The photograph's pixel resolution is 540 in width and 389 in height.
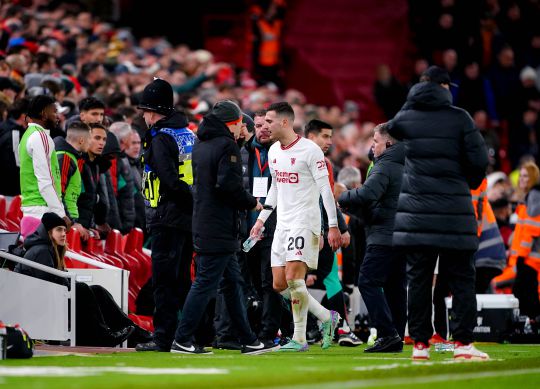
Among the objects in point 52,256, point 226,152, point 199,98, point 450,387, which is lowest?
point 450,387

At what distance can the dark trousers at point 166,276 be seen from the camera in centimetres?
1207

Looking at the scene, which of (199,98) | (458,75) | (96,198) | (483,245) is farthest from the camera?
(458,75)

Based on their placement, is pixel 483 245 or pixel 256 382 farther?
pixel 483 245

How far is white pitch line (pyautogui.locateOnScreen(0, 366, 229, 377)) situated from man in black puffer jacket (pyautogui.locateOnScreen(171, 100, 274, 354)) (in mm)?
2004

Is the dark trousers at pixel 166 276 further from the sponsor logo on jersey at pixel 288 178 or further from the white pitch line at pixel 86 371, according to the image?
the white pitch line at pixel 86 371

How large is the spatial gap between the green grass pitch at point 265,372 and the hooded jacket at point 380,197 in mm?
1313

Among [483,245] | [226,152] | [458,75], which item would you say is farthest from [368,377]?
[458,75]

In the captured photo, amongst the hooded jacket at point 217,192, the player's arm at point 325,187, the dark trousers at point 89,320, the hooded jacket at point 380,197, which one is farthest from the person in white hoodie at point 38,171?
the hooded jacket at point 380,197

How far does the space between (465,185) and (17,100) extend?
572cm

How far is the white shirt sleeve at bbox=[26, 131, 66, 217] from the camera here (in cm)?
1294

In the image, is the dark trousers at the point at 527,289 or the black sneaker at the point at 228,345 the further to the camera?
the dark trousers at the point at 527,289

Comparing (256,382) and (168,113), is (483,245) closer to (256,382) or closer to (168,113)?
(168,113)

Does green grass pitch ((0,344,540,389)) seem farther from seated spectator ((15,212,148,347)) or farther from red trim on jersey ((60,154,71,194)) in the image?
red trim on jersey ((60,154,71,194))

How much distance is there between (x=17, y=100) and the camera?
1466cm
